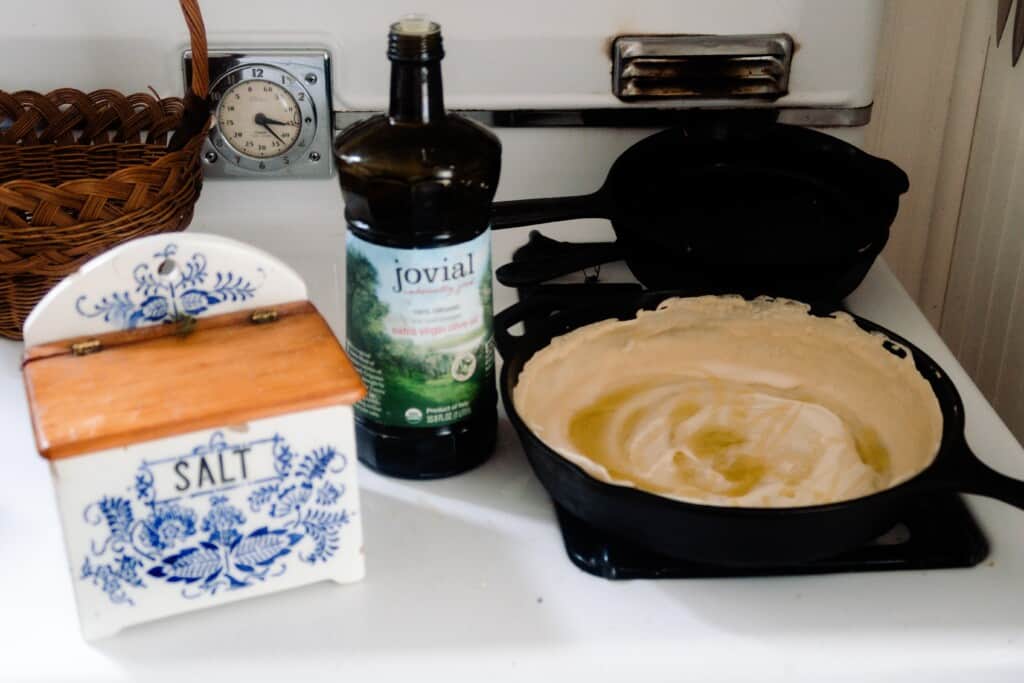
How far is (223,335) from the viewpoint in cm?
63

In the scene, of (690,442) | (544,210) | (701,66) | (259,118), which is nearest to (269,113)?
(259,118)

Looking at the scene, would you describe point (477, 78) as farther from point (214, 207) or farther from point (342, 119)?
point (214, 207)

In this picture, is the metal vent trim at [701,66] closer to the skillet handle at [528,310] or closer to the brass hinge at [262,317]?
the skillet handle at [528,310]

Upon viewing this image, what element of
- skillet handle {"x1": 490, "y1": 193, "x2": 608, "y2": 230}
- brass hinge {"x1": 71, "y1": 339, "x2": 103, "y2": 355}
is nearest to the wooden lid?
brass hinge {"x1": 71, "y1": 339, "x2": 103, "y2": 355}

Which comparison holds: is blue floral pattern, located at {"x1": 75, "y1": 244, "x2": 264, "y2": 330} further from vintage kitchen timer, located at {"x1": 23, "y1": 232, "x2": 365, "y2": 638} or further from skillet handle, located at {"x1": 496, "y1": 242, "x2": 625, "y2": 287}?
skillet handle, located at {"x1": 496, "y1": 242, "x2": 625, "y2": 287}

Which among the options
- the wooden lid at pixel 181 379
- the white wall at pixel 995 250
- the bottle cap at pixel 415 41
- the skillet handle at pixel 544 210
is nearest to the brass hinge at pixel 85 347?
the wooden lid at pixel 181 379

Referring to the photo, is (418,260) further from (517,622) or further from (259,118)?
(259,118)

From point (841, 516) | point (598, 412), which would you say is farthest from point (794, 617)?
point (598, 412)

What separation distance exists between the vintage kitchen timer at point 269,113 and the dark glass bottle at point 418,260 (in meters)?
0.33

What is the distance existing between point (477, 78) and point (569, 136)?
97mm

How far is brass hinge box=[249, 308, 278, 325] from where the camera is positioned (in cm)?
65

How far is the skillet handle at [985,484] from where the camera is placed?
0.59m

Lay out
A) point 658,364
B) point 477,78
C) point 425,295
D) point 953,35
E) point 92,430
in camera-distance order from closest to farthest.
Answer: point 92,430
point 425,295
point 658,364
point 477,78
point 953,35

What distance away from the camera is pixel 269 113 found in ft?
3.26
